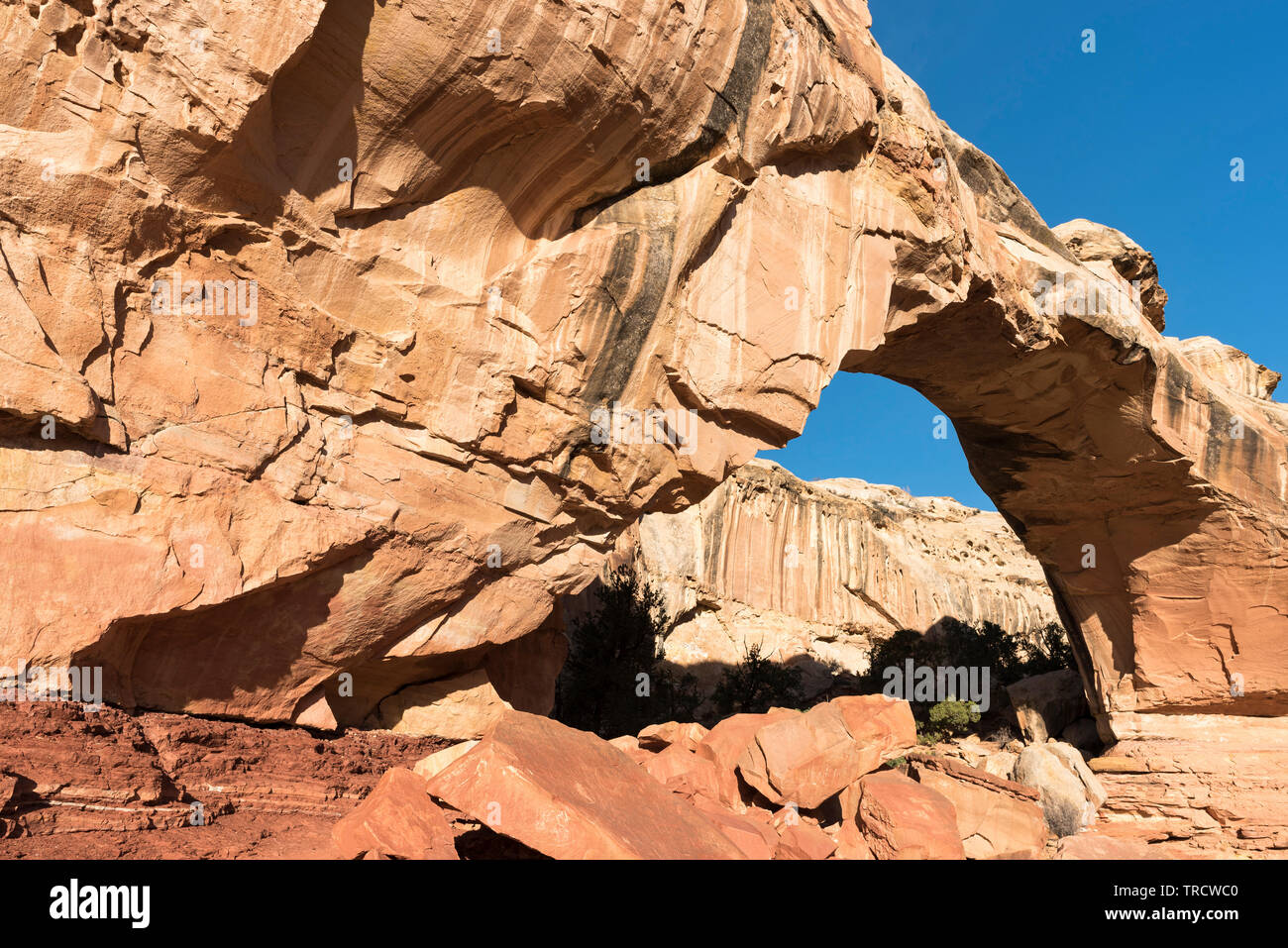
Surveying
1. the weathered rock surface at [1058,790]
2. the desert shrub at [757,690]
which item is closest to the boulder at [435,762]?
the weathered rock surface at [1058,790]

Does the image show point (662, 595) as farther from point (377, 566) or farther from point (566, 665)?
point (377, 566)

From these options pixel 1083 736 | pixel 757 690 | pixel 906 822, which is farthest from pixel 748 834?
pixel 757 690

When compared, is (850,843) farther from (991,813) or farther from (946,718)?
(946,718)

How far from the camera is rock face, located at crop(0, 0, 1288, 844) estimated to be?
6164 millimetres

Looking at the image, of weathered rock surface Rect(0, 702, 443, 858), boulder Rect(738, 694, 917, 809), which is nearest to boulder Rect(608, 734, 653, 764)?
boulder Rect(738, 694, 917, 809)

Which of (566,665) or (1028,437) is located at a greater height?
(1028,437)

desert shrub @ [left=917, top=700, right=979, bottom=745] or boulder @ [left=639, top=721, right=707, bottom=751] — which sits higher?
boulder @ [left=639, top=721, right=707, bottom=751]

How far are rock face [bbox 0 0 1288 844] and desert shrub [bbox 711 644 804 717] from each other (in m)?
10.9

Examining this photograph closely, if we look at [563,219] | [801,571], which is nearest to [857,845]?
[563,219]

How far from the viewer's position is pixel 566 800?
527 cm

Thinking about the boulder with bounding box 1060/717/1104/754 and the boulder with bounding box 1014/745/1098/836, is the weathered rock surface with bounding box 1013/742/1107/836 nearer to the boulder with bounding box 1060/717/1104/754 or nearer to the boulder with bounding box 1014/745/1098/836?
the boulder with bounding box 1014/745/1098/836

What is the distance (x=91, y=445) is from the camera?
625 cm

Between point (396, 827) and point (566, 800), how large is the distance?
1.39 metres

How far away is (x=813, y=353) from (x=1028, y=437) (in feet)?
25.0
